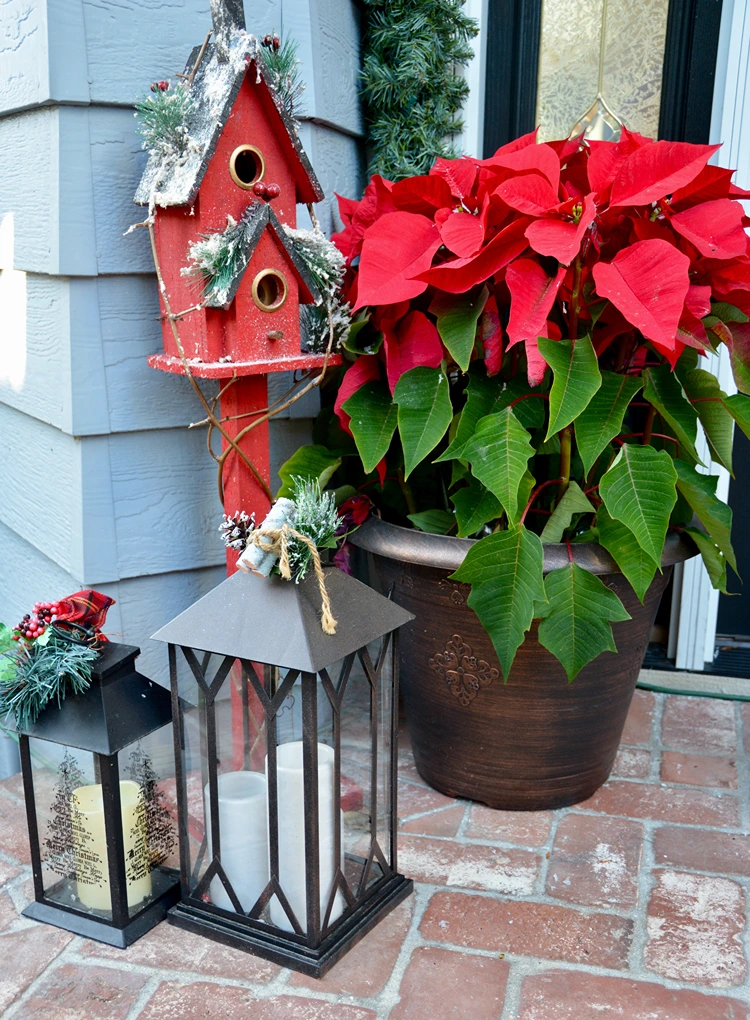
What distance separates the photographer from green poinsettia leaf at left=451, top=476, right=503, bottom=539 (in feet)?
4.47

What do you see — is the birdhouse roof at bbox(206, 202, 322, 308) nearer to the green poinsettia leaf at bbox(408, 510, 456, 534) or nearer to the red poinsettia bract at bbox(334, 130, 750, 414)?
the red poinsettia bract at bbox(334, 130, 750, 414)

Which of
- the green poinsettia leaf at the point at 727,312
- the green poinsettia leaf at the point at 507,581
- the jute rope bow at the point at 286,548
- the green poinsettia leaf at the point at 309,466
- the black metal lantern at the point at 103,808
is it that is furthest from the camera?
the green poinsettia leaf at the point at 309,466

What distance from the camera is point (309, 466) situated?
60.5 inches

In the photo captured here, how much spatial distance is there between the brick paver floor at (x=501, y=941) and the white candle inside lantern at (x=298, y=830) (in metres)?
0.10

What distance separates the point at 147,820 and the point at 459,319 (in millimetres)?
833

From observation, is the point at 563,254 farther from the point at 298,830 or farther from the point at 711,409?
the point at 298,830

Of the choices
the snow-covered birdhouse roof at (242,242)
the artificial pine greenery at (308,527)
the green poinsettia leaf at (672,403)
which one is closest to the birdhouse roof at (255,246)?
the snow-covered birdhouse roof at (242,242)

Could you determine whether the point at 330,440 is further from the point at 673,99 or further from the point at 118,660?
the point at 673,99

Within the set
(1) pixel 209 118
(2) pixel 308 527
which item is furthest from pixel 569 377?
(1) pixel 209 118

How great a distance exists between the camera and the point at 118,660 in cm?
119

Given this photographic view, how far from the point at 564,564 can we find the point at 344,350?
513 mm

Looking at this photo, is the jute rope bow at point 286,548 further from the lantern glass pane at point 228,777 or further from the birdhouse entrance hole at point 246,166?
the birdhouse entrance hole at point 246,166

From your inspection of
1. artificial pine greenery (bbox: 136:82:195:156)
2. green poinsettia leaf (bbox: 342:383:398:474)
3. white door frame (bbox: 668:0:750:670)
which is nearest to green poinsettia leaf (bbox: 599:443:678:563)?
green poinsettia leaf (bbox: 342:383:398:474)

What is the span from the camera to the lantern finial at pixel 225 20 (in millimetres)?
1296
